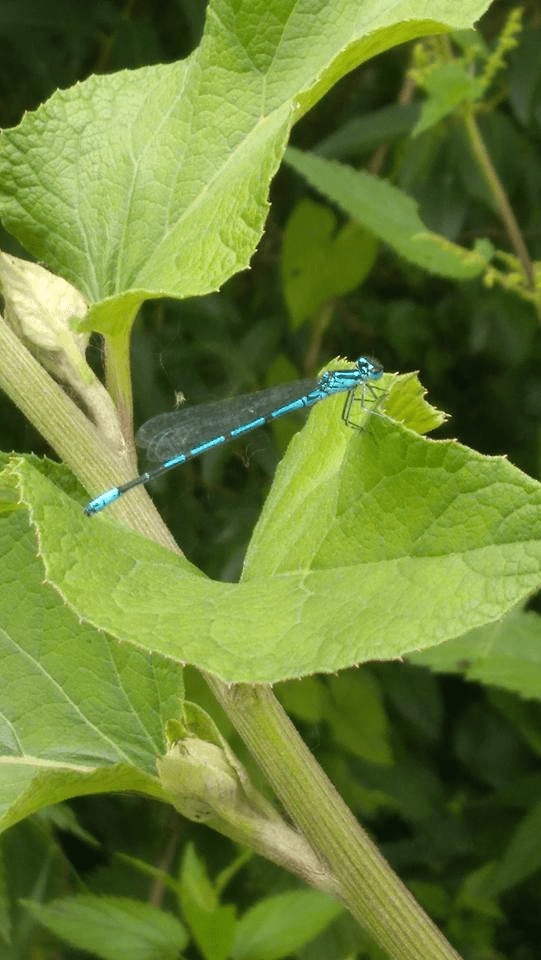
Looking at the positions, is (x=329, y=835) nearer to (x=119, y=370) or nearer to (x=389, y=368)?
(x=119, y=370)

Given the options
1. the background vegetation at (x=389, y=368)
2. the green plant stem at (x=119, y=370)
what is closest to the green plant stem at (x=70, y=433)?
the green plant stem at (x=119, y=370)

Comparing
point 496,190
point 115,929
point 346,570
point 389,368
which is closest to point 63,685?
point 346,570

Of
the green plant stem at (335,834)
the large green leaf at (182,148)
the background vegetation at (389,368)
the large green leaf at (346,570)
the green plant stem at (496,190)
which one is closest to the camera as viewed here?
the large green leaf at (346,570)

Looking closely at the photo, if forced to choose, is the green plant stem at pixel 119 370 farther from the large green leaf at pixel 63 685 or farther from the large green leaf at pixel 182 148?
the large green leaf at pixel 63 685

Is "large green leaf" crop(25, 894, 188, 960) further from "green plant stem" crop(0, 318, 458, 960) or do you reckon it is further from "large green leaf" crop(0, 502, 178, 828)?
"green plant stem" crop(0, 318, 458, 960)

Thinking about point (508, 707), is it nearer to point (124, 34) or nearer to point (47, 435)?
point (124, 34)

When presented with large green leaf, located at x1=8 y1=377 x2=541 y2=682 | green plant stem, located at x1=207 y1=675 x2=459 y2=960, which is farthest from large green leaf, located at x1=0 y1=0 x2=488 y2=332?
green plant stem, located at x1=207 y1=675 x2=459 y2=960
